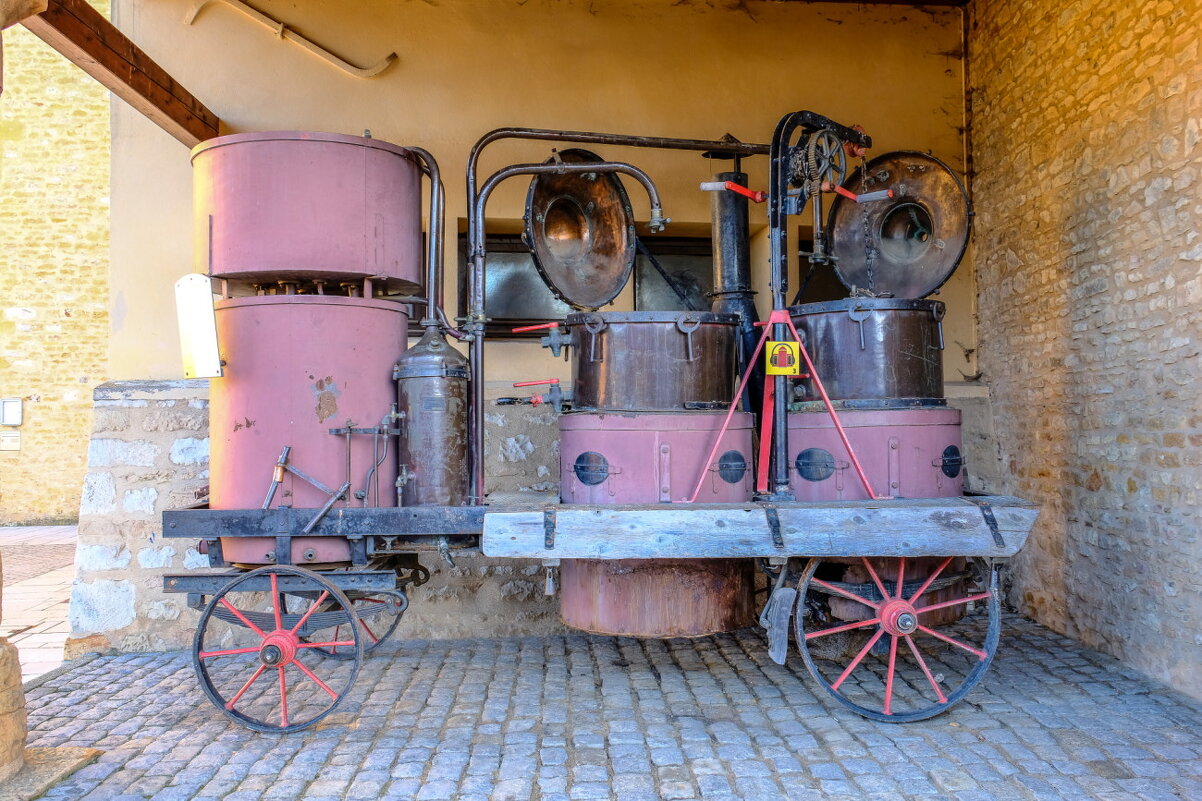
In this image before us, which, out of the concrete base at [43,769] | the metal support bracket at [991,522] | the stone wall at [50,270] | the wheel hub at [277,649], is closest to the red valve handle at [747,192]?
the metal support bracket at [991,522]

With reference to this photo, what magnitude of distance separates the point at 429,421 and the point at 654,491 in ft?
4.06

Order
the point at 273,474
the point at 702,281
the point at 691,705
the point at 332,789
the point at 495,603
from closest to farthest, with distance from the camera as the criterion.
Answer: the point at 332,789
the point at 273,474
the point at 691,705
the point at 495,603
the point at 702,281

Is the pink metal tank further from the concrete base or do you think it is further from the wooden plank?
the concrete base

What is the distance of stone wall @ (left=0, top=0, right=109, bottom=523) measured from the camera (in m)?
12.9

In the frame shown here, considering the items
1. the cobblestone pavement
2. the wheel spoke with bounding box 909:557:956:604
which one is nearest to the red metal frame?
the wheel spoke with bounding box 909:557:956:604

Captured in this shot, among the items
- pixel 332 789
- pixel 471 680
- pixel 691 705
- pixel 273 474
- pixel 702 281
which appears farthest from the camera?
pixel 702 281

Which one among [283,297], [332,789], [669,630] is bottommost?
[332,789]

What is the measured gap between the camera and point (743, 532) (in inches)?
157

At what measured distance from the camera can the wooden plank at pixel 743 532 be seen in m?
3.95

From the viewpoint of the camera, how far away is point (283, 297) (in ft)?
13.5

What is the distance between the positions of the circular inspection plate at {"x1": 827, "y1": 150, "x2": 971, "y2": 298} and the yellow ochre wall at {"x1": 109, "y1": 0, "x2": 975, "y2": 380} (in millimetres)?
1316

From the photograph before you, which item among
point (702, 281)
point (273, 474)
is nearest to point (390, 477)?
point (273, 474)

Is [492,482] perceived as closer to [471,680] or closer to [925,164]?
[471,680]

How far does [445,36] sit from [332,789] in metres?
5.20
